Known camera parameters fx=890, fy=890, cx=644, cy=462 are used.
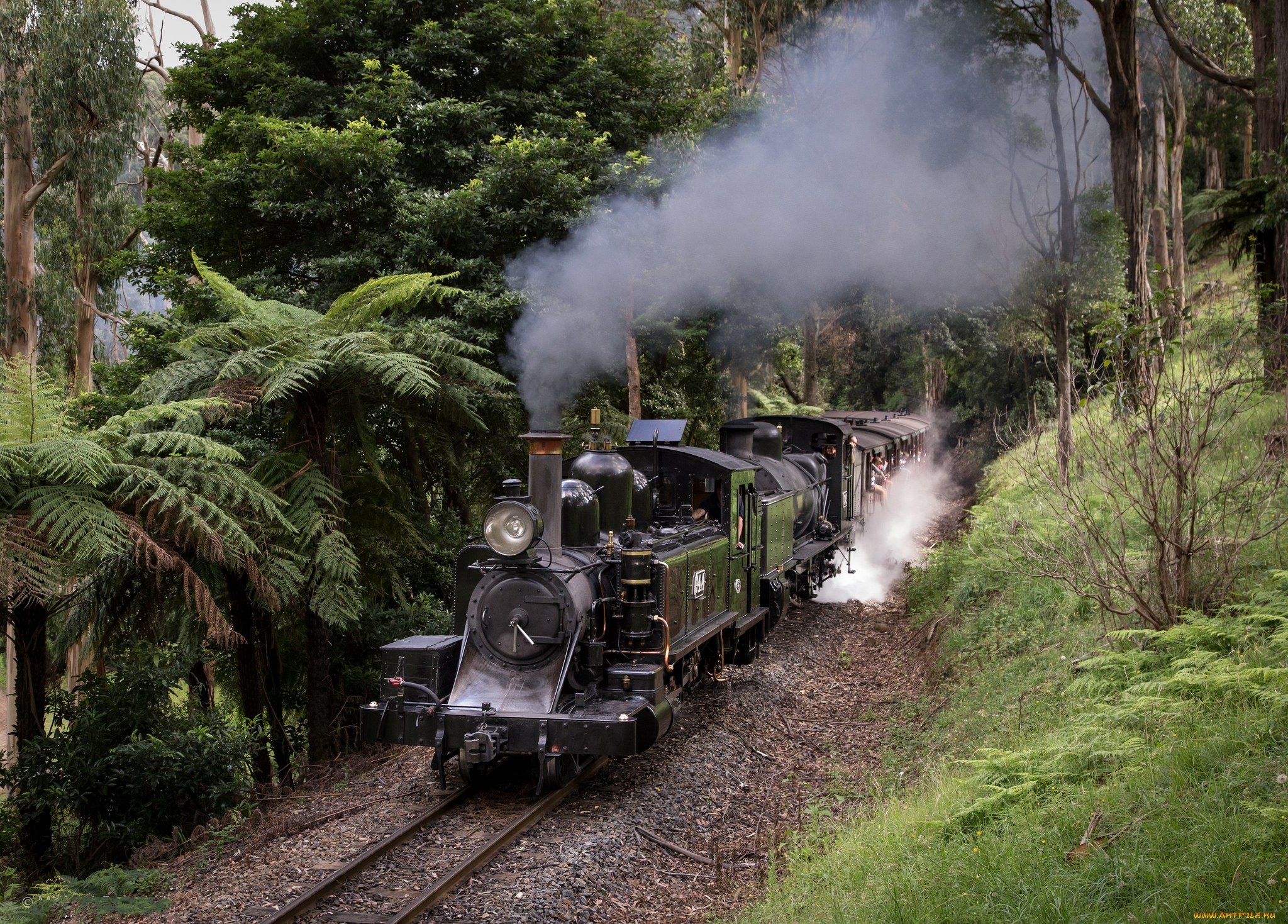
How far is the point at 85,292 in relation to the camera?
1781 cm

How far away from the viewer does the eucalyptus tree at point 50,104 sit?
1393 centimetres

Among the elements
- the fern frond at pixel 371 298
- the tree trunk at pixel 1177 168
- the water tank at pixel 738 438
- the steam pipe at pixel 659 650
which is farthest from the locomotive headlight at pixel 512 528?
the tree trunk at pixel 1177 168

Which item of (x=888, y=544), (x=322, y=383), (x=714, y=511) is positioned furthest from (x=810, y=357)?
(x=322, y=383)

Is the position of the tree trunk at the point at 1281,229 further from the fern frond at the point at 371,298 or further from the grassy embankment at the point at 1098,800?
the fern frond at the point at 371,298

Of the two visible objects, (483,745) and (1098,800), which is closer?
(1098,800)

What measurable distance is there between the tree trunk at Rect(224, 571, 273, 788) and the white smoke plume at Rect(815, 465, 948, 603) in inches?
384

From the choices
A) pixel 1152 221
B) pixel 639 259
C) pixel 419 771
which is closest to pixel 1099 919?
pixel 419 771

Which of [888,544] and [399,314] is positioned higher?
[399,314]

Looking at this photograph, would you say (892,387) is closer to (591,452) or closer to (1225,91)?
(1225,91)

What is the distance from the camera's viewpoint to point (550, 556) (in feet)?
23.3

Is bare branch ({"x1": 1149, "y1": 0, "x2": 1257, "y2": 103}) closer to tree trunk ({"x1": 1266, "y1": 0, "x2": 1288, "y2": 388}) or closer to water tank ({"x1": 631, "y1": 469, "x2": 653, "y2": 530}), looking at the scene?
tree trunk ({"x1": 1266, "y1": 0, "x2": 1288, "y2": 388})

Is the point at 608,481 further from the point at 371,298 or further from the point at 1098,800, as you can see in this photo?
the point at 1098,800

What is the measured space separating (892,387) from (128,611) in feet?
102

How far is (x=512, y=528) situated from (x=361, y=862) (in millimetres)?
2582
